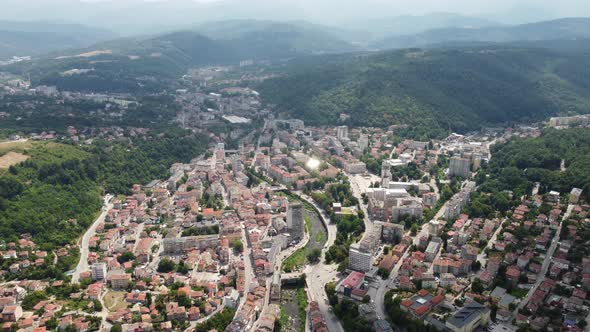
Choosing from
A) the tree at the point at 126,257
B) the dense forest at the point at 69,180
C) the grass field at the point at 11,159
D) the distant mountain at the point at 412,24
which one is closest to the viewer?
the tree at the point at 126,257

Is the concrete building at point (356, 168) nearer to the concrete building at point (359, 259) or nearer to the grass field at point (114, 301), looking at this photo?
the concrete building at point (359, 259)

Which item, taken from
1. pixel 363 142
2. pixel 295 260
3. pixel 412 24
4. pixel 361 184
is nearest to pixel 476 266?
pixel 295 260

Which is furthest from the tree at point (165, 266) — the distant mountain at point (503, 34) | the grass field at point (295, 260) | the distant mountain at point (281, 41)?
the distant mountain at point (503, 34)

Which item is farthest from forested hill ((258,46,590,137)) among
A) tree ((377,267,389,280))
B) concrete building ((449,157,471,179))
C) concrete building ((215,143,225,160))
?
tree ((377,267,389,280))

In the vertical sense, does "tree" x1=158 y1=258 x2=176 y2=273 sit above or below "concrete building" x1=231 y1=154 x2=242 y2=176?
below

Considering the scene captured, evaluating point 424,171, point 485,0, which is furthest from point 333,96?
point 485,0

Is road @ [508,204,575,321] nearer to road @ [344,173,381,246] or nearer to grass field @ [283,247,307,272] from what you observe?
road @ [344,173,381,246]
